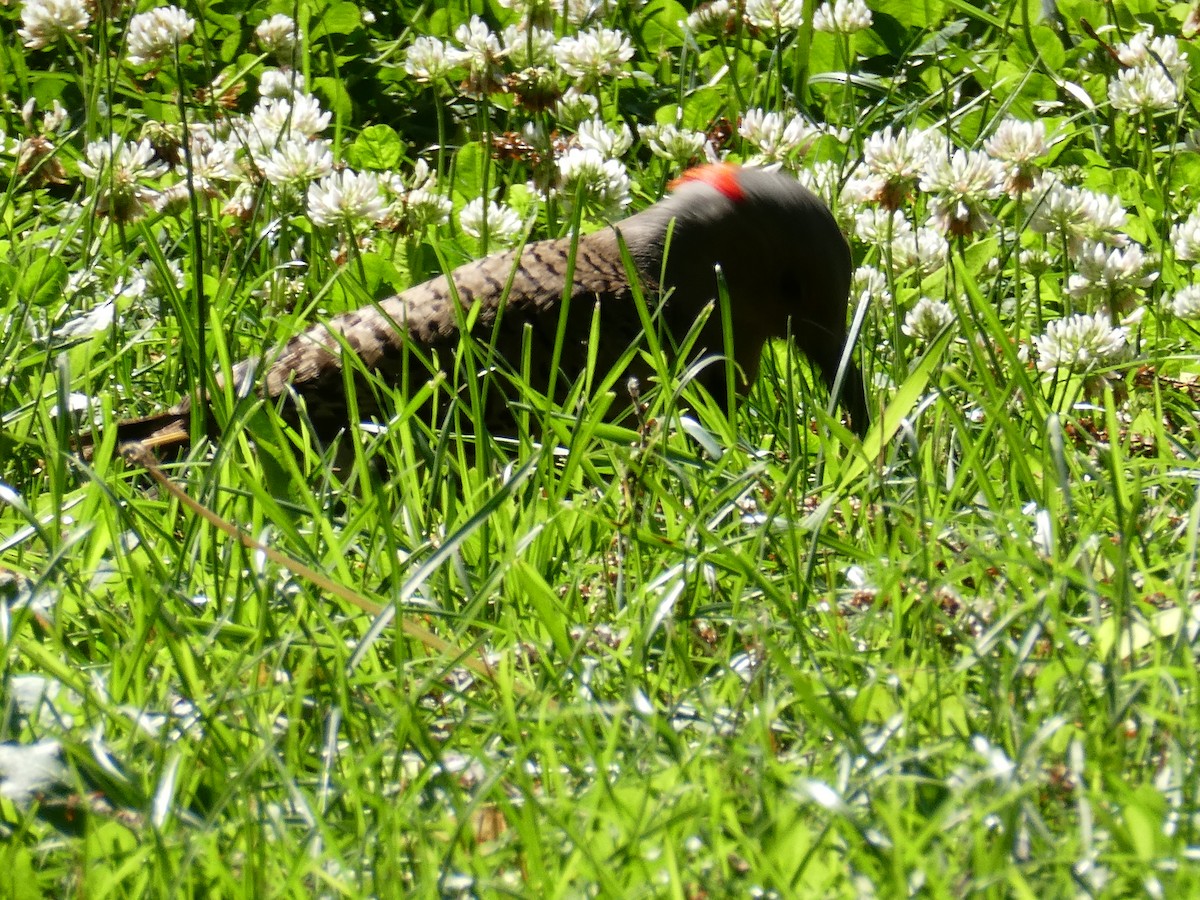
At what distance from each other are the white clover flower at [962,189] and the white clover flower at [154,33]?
1.90 meters

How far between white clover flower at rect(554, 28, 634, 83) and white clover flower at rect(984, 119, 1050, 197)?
44.7 inches

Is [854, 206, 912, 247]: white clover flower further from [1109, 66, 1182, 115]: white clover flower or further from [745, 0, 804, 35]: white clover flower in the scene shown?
[745, 0, 804, 35]: white clover flower

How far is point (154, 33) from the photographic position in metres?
3.92

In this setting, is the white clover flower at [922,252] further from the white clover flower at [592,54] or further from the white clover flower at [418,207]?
the white clover flower at [418,207]

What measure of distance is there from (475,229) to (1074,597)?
7.50ft

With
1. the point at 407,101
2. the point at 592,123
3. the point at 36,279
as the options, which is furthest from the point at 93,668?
the point at 407,101

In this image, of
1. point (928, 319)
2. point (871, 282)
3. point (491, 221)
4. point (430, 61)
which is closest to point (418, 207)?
point (491, 221)

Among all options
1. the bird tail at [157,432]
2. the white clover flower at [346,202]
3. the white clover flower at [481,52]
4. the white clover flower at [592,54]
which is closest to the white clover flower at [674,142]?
the white clover flower at [592,54]

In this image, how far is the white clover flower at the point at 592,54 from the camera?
4055mm

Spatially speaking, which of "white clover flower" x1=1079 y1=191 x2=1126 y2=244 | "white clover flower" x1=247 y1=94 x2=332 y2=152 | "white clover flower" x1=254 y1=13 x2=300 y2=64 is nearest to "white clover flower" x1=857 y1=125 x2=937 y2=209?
"white clover flower" x1=1079 y1=191 x2=1126 y2=244

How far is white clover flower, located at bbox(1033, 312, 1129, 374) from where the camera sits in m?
3.05

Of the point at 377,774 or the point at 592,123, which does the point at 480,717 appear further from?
the point at 592,123

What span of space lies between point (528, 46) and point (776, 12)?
78 centimetres

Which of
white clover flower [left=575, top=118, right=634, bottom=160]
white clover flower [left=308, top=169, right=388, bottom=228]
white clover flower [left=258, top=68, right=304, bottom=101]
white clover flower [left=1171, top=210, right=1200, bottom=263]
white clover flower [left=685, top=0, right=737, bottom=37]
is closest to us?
white clover flower [left=1171, top=210, right=1200, bottom=263]
